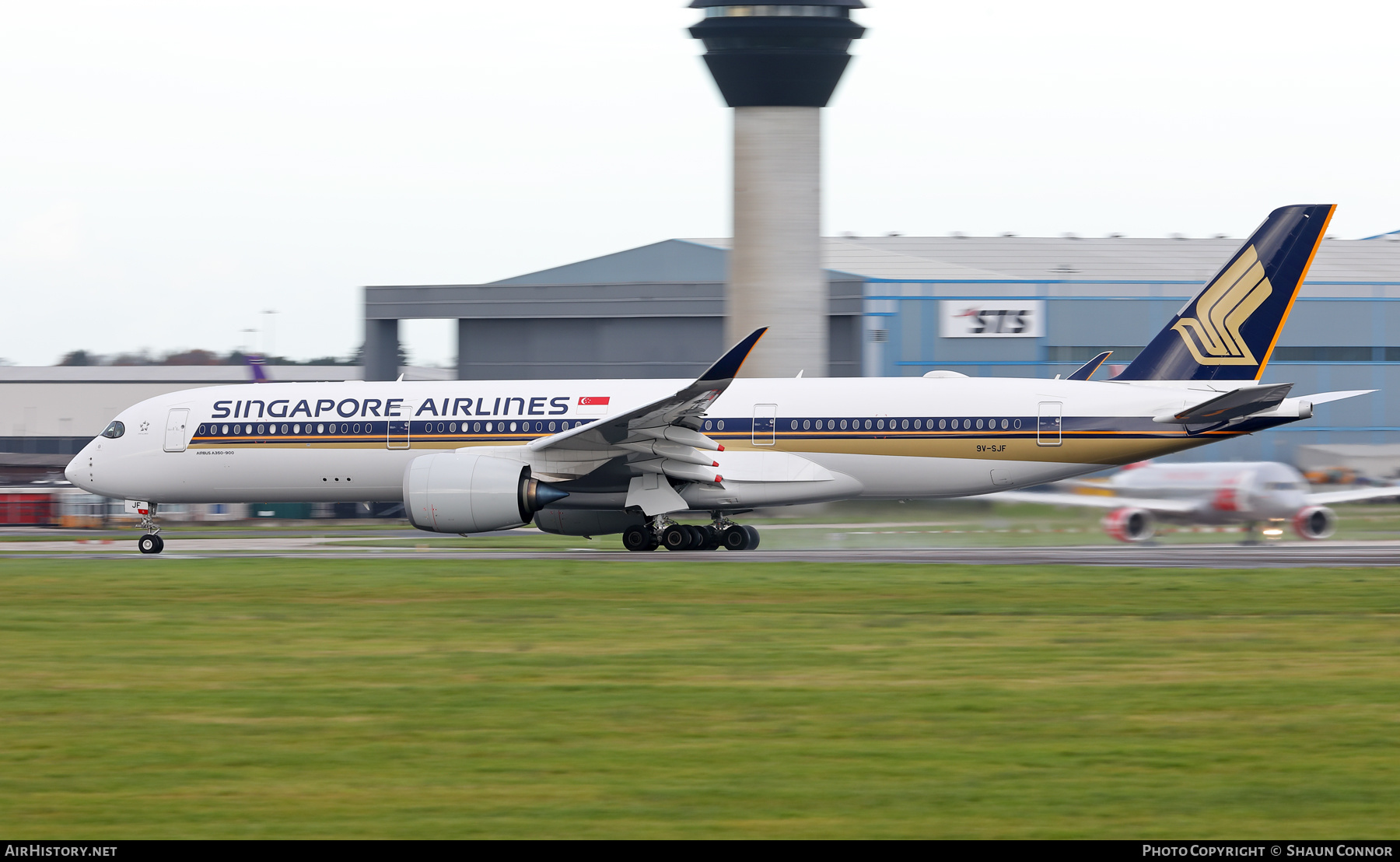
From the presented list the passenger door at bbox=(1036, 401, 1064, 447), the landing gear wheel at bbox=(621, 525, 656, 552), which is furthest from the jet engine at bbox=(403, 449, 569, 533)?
the passenger door at bbox=(1036, 401, 1064, 447)

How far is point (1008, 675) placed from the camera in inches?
481

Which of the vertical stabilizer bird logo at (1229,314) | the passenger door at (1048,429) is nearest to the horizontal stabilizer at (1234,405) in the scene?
the vertical stabilizer bird logo at (1229,314)

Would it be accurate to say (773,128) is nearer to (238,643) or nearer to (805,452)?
(805,452)

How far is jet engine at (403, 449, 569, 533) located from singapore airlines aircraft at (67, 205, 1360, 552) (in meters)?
0.03

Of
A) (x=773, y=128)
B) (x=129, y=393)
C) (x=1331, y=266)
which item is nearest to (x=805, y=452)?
(x=773, y=128)

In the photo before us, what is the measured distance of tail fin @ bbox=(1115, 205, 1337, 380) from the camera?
26781 mm

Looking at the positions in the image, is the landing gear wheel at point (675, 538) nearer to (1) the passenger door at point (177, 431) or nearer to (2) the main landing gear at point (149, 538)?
(2) the main landing gear at point (149, 538)

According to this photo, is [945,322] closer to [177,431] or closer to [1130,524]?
[1130,524]

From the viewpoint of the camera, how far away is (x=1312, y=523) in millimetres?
29828

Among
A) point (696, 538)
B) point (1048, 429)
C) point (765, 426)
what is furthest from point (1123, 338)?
point (696, 538)

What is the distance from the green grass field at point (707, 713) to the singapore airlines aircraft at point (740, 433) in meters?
6.54

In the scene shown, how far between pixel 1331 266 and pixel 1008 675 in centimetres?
5324

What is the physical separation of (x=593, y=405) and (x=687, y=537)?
10.9ft

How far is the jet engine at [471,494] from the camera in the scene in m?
25.3
